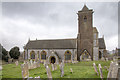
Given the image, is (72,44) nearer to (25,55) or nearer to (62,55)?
(62,55)

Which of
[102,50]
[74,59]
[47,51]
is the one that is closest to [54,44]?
[47,51]

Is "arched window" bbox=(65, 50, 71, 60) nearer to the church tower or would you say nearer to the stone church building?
the stone church building

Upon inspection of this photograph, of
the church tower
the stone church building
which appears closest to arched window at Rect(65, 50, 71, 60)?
the stone church building

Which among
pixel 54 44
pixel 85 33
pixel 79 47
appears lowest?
pixel 79 47

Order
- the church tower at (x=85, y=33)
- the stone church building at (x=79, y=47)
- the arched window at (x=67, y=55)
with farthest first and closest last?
the arched window at (x=67, y=55)
the church tower at (x=85, y=33)
the stone church building at (x=79, y=47)

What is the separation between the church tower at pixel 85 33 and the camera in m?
25.4

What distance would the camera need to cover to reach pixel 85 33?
25.7 m

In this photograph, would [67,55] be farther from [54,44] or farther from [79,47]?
[54,44]

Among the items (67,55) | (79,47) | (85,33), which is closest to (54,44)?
(67,55)

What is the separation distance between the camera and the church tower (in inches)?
1000

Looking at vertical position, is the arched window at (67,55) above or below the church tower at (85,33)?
below

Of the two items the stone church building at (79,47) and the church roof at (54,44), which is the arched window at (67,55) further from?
the church roof at (54,44)

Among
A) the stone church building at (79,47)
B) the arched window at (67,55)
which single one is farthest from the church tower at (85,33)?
the arched window at (67,55)

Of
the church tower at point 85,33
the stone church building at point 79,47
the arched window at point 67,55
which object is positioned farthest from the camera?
the arched window at point 67,55
